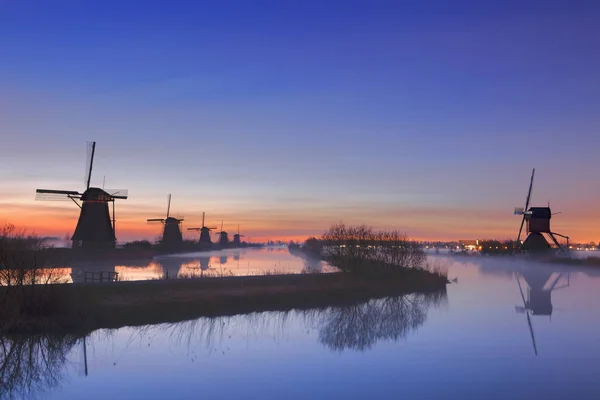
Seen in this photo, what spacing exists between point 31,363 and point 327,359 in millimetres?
10547

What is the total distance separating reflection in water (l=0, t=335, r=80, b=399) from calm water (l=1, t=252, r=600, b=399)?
6 centimetres

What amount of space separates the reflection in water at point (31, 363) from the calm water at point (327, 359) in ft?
0.19

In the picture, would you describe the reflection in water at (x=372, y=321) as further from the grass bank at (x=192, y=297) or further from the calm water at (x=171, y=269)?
the calm water at (x=171, y=269)

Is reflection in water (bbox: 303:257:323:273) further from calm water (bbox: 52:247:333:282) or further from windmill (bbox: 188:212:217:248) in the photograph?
windmill (bbox: 188:212:217:248)

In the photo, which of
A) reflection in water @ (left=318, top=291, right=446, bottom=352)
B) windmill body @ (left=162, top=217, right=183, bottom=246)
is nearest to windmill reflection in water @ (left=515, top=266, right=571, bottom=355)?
reflection in water @ (left=318, top=291, right=446, bottom=352)

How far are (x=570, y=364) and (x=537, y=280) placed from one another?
150 feet

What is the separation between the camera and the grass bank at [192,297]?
26.3m

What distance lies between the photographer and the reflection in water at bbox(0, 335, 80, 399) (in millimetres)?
17375

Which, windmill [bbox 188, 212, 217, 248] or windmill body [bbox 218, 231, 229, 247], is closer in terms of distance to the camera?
windmill [bbox 188, 212, 217, 248]

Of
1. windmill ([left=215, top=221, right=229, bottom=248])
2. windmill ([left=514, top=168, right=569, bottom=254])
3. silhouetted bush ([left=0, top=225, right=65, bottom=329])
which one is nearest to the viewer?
silhouetted bush ([left=0, top=225, right=65, bottom=329])

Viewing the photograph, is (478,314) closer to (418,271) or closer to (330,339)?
(330,339)

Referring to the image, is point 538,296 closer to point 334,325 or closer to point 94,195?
point 334,325

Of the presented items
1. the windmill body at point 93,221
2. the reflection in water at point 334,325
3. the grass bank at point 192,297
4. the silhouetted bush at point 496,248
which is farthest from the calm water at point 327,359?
the silhouetted bush at point 496,248

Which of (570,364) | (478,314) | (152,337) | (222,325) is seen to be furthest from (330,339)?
(478,314)
